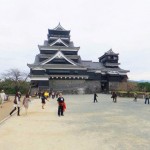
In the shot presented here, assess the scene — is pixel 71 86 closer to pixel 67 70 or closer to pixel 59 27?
pixel 67 70

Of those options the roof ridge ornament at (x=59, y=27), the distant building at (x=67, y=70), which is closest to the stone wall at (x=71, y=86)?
the distant building at (x=67, y=70)

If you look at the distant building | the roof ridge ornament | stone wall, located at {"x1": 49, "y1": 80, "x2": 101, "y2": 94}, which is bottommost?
stone wall, located at {"x1": 49, "y1": 80, "x2": 101, "y2": 94}

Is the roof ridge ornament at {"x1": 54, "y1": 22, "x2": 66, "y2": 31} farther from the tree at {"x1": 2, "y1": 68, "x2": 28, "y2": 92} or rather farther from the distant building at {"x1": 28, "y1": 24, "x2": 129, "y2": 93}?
the tree at {"x1": 2, "y1": 68, "x2": 28, "y2": 92}

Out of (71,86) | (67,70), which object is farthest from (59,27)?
(71,86)

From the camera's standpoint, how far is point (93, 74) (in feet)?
181

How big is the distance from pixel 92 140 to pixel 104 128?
251cm

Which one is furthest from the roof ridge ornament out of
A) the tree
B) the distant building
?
the tree

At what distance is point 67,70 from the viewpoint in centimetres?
5238

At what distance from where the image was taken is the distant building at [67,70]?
50.2 metres

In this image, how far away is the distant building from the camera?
165 ft

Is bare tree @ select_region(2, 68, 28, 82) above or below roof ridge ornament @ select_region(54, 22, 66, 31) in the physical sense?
below

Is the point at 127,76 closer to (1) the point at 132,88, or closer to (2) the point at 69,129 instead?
(1) the point at 132,88

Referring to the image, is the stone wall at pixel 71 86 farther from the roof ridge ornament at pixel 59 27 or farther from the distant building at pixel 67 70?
the roof ridge ornament at pixel 59 27

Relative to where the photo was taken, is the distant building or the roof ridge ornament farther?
the roof ridge ornament
